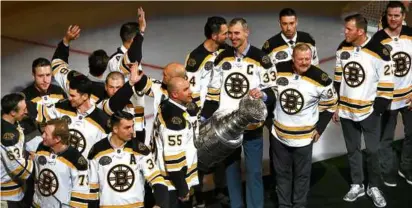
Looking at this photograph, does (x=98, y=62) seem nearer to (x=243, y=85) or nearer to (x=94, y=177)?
(x=243, y=85)

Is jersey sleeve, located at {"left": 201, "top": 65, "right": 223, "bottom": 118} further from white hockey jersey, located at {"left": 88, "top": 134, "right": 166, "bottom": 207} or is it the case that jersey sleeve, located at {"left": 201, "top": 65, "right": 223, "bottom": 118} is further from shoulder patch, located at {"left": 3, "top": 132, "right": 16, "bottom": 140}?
shoulder patch, located at {"left": 3, "top": 132, "right": 16, "bottom": 140}

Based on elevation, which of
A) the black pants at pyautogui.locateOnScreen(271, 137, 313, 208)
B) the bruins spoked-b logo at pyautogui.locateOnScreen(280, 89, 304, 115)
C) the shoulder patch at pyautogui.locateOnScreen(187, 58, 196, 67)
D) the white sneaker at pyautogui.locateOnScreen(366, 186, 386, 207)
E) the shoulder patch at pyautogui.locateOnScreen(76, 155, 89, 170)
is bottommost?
the white sneaker at pyautogui.locateOnScreen(366, 186, 386, 207)

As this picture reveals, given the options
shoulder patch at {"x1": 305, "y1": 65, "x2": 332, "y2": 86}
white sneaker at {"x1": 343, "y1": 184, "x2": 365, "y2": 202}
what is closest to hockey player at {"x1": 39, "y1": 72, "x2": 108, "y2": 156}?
shoulder patch at {"x1": 305, "y1": 65, "x2": 332, "y2": 86}

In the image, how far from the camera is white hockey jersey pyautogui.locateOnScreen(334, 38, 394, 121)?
588cm

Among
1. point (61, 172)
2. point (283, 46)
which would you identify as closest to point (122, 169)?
point (61, 172)

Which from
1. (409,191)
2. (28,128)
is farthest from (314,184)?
(28,128)

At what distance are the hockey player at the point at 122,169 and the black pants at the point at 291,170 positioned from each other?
3.72ft

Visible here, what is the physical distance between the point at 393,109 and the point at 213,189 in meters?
1.56

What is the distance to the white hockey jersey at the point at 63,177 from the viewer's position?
16.1 feet

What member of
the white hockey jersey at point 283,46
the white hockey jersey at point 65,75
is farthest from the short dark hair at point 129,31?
the white hockey jersey at point 283,46

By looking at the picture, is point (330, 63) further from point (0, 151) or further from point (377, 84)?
point (0, 151)

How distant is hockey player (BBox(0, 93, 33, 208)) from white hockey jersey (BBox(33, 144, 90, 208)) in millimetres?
228

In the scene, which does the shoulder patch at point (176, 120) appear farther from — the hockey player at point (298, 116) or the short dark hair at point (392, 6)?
the short dark hair at point (392, 6)

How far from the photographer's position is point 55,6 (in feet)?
38.3
